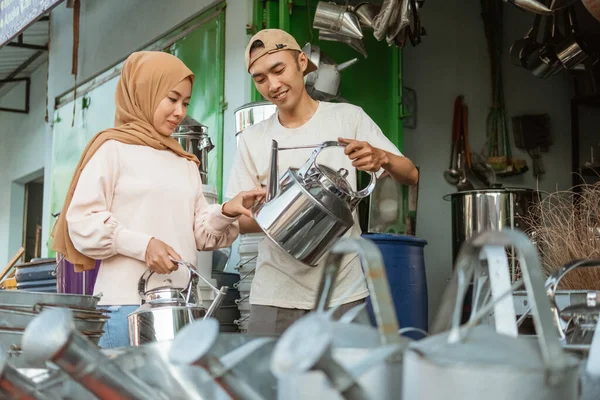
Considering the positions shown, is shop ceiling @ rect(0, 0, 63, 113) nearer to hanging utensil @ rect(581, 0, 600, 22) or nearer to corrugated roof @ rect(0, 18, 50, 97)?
corrugated roof @ rect(0, 18, 50, 97)

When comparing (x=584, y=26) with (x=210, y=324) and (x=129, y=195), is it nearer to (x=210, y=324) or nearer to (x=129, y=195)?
(x=129, y=195)

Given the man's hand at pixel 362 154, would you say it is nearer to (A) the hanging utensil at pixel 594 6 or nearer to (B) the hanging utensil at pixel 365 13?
(A) the hanging utensil at pixel 594 6

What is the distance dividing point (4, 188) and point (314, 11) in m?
7.60

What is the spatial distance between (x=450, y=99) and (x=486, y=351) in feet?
16.5

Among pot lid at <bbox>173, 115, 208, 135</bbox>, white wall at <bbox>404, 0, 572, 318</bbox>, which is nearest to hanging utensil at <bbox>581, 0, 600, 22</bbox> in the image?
pot lid at <bbox>173, 115, 208, 135</bbox>

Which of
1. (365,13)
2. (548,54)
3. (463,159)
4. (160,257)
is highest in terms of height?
(365,13)

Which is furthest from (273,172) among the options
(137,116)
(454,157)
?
(454,157)

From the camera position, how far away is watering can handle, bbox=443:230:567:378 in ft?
1.86

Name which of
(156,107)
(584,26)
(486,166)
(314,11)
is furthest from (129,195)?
(584,26)

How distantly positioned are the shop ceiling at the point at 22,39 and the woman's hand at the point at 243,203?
311 cm

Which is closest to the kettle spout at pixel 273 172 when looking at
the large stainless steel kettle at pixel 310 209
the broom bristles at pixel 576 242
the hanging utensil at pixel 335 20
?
the large stainless steel kettle at pixel 310 209

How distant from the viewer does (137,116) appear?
7.39 feet

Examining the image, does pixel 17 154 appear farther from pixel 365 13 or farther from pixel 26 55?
pixel 365 13

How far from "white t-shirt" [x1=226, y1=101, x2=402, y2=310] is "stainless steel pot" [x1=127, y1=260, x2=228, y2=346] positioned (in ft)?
1.50
